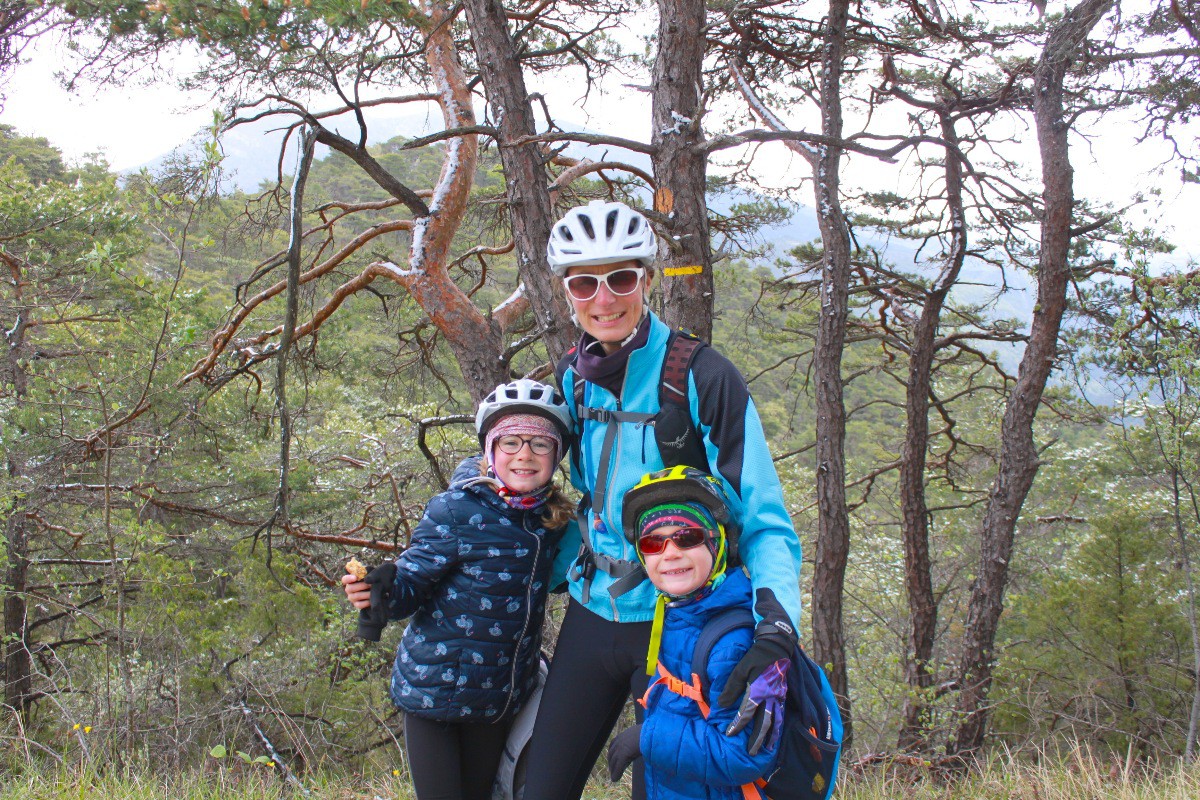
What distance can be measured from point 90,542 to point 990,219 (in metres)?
10.4

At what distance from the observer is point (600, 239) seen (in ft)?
6.49

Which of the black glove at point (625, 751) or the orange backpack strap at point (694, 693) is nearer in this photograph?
the orange backpack strap at point (694, 693)

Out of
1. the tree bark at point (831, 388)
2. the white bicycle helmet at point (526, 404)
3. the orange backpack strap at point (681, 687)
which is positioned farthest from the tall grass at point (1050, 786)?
the tree bark at point (831, 388)

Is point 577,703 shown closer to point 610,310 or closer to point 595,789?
point 610,310

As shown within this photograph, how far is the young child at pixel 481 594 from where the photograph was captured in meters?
2.06

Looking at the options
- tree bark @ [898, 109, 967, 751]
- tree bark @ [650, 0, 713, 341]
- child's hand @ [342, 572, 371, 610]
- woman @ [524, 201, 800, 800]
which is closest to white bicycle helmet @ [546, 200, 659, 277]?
woman @ [524, 201, 800, 800]

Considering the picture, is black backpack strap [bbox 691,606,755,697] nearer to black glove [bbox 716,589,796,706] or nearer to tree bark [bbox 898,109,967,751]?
black glove [bbox 716,589,796,706]

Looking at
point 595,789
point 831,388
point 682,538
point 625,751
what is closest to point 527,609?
point 625,751

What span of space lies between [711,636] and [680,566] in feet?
0.57

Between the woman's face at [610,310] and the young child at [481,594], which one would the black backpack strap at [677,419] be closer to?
the woman's face at [610,310]

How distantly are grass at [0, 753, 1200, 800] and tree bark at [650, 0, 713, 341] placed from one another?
2.31 metres

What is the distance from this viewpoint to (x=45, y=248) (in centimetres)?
797

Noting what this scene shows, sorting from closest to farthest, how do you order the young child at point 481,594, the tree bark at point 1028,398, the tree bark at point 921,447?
1. the young child at point 481,594
2. the tree bark at point 1028,398
3. the tree bark at point 921,447

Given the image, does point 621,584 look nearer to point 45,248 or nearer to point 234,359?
point 234,359
